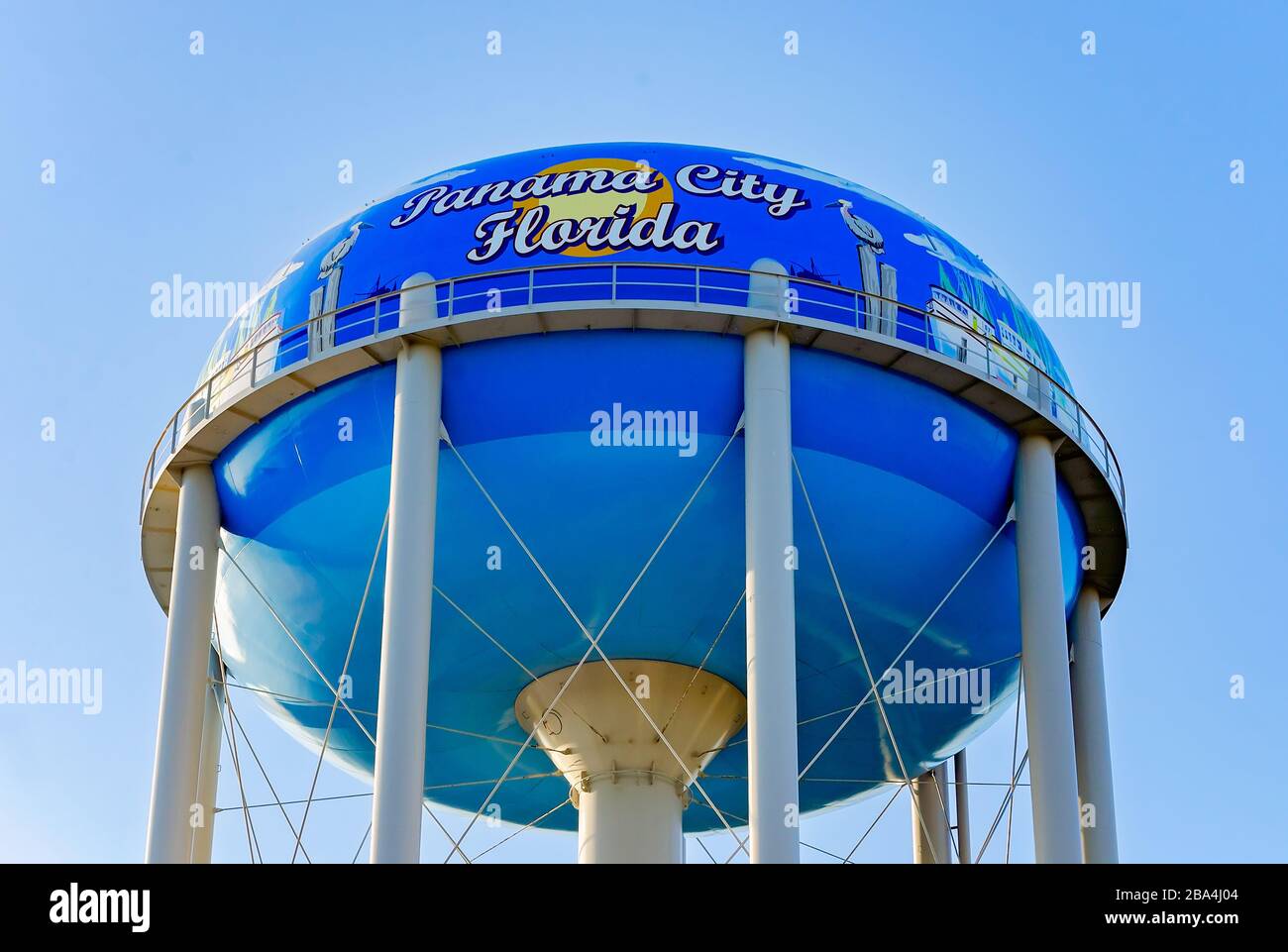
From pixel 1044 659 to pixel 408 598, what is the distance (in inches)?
211

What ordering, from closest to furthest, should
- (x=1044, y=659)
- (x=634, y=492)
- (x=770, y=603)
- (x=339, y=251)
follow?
1. (x=770, y=603)
2. (x=634, y=492)
3. (x=1044, y=659)
4. (x=339, y=251)

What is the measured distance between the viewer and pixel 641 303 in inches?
566

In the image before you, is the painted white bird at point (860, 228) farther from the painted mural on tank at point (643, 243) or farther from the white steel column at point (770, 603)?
the white steel column at point (770, 603)

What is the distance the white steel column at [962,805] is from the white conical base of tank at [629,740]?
337cm

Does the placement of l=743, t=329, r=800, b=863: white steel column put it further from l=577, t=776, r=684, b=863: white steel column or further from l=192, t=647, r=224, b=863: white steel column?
l=192, t=647, r=224, b=863: white steel column

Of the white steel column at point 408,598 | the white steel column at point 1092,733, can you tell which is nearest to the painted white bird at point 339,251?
the white steel column at point 408,598

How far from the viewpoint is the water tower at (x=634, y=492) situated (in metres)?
14.5

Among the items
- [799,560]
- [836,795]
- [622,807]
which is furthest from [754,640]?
[836,795]

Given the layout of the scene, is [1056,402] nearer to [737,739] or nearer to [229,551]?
[737,739]

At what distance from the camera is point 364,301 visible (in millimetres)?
15055

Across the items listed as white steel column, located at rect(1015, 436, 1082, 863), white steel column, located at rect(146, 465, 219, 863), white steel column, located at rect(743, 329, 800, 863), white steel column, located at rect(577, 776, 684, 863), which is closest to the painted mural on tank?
white steel column, located at rect(743, 329, 800, 863)

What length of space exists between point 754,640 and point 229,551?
16.9ft

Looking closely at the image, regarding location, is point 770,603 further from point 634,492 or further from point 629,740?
point 629,740

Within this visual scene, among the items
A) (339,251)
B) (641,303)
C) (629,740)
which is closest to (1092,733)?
(629,740)
